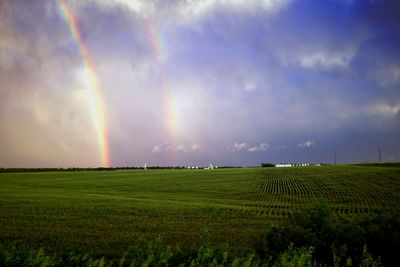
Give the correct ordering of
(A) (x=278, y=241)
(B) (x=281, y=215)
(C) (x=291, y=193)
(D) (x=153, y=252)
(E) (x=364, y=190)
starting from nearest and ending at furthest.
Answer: (D) (x=153, y=252)
(A) (x=278, y=241)
(B) (x=281, y=215)
(C) (x=291, y=193)
(E) (x=364, y=190)

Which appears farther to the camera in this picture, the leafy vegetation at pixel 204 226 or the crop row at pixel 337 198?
the crop row at pixel 337 198

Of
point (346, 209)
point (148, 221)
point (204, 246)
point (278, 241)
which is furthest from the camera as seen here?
point (346, 209)

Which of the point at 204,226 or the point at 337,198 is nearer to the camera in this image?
the point at 204,226

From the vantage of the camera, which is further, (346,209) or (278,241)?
(346,209)

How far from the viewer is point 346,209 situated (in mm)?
46656

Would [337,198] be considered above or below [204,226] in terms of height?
above

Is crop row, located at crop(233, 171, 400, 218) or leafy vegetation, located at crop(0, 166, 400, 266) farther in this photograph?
crop row, located at crop(233, 171, 400, 218)

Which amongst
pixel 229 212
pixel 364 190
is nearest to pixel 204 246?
pixel 229 212

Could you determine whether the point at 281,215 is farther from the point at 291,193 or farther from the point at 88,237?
the point at 291,193

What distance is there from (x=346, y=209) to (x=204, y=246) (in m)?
38.8

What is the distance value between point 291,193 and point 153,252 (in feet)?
184

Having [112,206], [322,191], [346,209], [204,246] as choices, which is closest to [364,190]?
[322,191]

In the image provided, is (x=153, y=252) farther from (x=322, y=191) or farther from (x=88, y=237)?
(x=322, y=191)

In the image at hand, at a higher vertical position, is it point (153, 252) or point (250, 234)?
point (153, 252)
